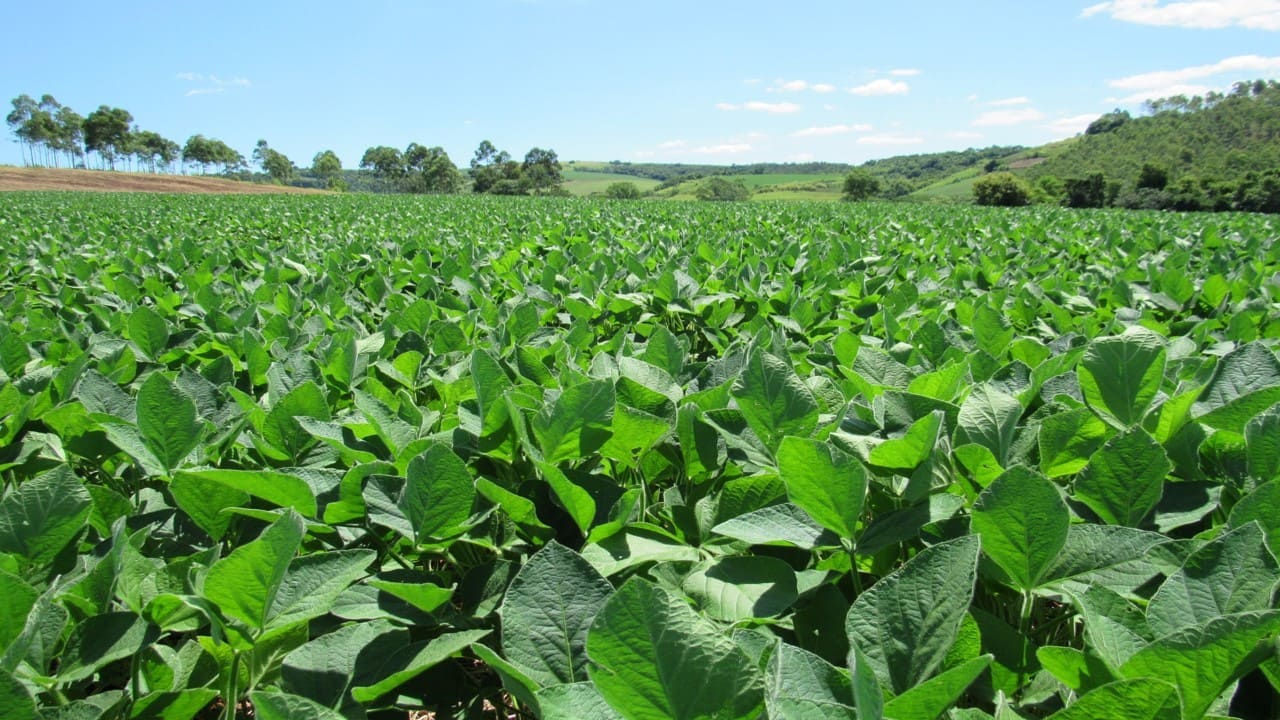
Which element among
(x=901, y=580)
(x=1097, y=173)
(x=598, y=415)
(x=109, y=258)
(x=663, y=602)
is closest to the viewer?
(x=663, y=602)

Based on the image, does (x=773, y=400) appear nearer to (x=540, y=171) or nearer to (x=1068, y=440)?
(x=1068, y=440)

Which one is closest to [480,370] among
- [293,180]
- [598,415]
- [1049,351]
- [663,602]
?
[598,415]

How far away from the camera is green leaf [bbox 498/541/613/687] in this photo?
2.84 ft

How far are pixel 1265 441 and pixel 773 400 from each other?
797 millimetres

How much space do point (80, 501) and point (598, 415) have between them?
864mm

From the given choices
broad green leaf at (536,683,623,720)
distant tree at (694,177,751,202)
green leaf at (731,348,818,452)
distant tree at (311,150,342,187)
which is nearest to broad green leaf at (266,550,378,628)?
broad green leaf at (536,683,623,720)

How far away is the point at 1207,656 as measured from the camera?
691 mm

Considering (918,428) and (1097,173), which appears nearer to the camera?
(918,428)

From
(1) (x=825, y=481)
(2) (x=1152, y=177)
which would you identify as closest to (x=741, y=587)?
(1) (x=825, y=481)

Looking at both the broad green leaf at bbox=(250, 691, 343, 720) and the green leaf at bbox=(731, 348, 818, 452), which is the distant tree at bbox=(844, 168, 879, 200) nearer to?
the green leaf at bbox=(731, 348, 818, 452)

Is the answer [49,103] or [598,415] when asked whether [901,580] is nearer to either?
[598,415]

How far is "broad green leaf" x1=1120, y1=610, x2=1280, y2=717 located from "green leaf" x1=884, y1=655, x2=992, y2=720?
17cm

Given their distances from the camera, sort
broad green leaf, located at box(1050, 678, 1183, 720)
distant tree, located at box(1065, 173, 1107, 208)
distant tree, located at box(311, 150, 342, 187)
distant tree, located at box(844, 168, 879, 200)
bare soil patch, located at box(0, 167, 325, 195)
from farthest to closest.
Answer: distant tree, located at box(311, 150, 342, 187), distant tree, located at box(844, 168, 879, 200), bare soil patch, located at box(0, 167, 325, 195), distant tree, located at box(1065, 173, 1107, 208), broad green leaf, located at box(1050, 678, 1183, 720)

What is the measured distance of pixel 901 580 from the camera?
2.79ft
